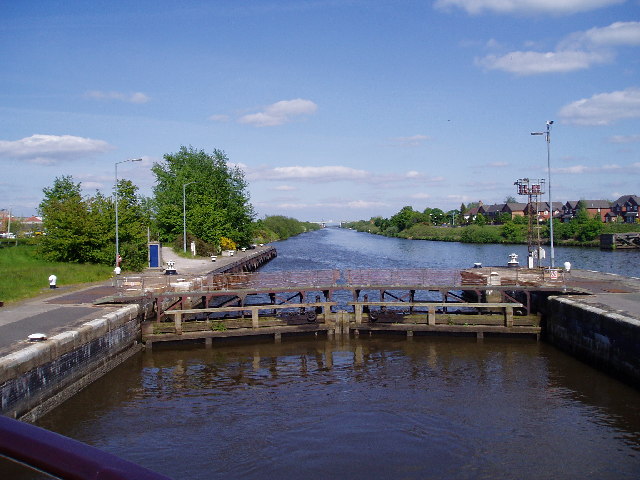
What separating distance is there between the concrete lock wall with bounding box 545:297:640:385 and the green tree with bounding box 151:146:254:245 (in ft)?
137

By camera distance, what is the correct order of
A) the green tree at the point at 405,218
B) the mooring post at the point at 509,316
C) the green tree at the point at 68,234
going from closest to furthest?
the mooring post at the point at 509,316
the green tree at the point at 68,234
the green tree at the point at 405,218

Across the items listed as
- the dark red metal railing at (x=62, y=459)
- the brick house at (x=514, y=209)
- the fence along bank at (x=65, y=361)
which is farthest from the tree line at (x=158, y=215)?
the brick house at (x=514, y=209)

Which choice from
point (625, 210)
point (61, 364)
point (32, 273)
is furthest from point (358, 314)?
point (625, 210)

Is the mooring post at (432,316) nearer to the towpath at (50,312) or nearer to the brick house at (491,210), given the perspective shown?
the towpath at (50,312)

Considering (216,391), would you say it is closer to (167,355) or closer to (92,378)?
(92,378)

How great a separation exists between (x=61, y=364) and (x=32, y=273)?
1749 cm

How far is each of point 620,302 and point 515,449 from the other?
40.3 ft

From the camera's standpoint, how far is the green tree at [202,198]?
64375mm

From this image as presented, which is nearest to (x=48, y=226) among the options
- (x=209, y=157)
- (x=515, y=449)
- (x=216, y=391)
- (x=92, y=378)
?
(x=92, y=378)

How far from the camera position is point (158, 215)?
67688 mm

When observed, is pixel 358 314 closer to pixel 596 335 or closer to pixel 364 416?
pixel 596 335

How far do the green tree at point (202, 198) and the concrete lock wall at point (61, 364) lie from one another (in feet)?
121

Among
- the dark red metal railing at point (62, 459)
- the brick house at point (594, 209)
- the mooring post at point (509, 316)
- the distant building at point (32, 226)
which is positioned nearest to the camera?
the dark red metal railing at point (62, 459)

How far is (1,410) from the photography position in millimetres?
13672
